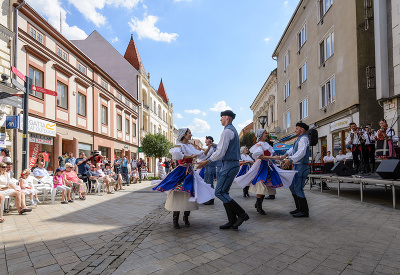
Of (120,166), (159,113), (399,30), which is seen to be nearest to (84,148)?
(120,166)

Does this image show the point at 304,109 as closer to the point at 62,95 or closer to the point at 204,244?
the point at 62,95

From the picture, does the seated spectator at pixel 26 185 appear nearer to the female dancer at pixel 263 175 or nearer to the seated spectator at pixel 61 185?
the seated spectator at pixel 61 185

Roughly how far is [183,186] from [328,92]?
648 inches

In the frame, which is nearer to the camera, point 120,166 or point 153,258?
point 153,258

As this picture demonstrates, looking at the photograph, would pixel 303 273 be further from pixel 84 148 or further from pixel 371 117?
pixel 84 148

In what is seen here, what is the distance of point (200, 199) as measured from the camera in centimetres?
493

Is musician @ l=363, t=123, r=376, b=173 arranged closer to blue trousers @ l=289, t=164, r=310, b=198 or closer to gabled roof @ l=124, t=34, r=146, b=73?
blue trousers @ l=289, t=164, r=310, b=198

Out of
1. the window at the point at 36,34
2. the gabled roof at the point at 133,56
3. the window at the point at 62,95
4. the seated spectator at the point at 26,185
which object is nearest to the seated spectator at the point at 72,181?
the seated spectator at the point at 26,185

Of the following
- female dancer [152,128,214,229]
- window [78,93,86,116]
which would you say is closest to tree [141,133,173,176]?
window [78,93,86,116]

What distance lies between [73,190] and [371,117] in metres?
14.3

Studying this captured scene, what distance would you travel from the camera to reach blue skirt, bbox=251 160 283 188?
599 cm

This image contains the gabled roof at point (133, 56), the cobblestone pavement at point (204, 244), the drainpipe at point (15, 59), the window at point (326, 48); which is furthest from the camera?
the gabled roof at point (133, 56)

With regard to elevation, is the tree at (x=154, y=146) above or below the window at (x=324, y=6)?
below

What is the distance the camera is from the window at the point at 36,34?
14.2 metres
